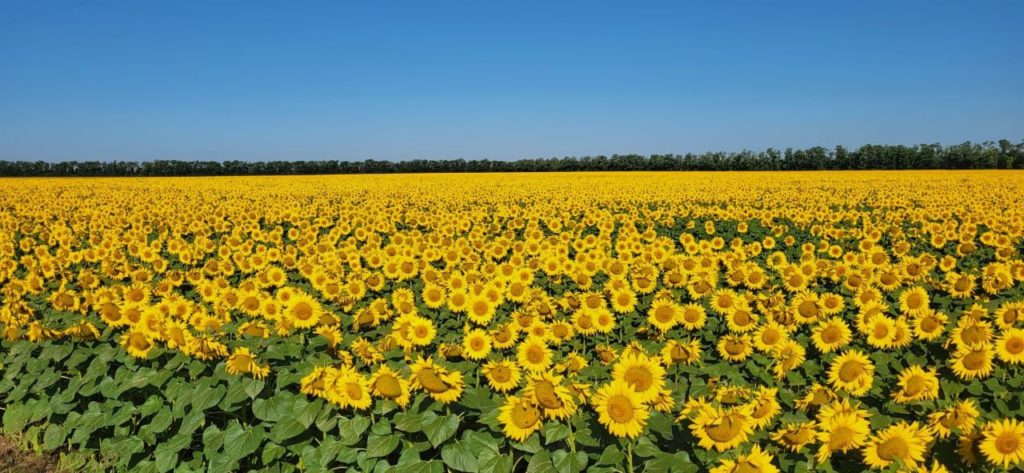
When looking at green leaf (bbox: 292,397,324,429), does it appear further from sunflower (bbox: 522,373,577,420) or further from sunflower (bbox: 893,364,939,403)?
sunflower (bbox: 893,364,939,403)

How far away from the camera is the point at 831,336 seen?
4.81 m

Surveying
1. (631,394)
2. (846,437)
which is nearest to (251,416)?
(631,394)

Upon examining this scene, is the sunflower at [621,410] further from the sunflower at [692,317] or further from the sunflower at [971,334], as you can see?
the sunflower at [971,334]

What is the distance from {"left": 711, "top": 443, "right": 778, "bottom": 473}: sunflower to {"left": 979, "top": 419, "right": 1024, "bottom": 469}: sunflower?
0.95 m

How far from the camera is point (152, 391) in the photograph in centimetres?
494

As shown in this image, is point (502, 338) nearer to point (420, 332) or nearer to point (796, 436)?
point (420, 332)

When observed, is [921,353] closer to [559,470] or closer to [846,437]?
[846,437]

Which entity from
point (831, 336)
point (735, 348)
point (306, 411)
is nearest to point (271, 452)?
point (306, 411)

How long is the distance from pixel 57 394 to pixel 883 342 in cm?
727

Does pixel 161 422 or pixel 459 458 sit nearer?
pixel 459 458

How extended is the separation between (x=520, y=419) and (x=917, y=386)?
7.98ft

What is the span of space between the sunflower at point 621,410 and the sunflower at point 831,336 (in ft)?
8.17

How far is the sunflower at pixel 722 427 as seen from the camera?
9.66ft

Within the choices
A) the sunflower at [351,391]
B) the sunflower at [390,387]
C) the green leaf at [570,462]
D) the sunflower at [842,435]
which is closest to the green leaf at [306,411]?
the sunflower at [351,391]
